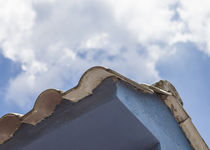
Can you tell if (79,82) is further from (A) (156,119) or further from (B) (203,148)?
(B) (203,148)

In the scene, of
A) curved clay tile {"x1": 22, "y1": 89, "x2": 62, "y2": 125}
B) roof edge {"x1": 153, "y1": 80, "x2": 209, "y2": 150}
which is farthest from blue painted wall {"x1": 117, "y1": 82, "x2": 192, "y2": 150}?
curved clay tile {"x1": 22, "y1": 89, "x2": 62, "y2": 125}

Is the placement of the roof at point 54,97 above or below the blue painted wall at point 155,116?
above

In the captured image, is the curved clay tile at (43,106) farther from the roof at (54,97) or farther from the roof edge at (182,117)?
the roof edge at (182,117)

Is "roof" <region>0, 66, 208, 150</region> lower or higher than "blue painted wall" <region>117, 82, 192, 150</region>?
higher

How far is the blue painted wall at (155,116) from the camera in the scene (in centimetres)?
284

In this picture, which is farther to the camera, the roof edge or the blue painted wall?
the roof edge

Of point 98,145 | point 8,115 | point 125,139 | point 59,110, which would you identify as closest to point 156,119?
point 125,139

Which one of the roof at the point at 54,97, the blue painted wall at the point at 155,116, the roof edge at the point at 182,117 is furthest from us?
the roof edge at the point at 182,117

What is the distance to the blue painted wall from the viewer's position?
2838mm

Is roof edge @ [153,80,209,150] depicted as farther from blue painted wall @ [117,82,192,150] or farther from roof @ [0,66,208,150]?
roof @ [0,66,208,150]

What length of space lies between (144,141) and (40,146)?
98 cm

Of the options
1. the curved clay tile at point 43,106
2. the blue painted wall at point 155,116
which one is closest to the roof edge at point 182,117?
the blue painted wall at point 155,116

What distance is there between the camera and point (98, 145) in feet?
10.3

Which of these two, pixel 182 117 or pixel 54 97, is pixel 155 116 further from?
pixel 54 97
